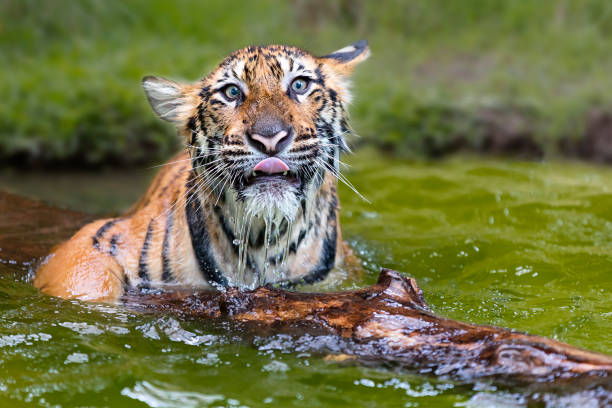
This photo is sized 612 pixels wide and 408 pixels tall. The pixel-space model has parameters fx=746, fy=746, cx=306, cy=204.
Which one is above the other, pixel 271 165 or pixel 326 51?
pixel 326 51

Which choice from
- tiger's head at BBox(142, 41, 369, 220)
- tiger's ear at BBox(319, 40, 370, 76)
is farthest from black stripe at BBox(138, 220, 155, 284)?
tiger's ear at BBox(319, 40, 370, 76)

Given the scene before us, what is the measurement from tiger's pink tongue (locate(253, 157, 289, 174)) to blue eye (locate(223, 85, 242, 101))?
1.66 feet

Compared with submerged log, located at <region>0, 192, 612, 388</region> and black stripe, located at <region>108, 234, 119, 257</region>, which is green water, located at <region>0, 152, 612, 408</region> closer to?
submerged log, located at <region>0, 192, 612, 388</region>

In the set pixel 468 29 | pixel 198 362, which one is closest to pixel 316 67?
pixel 198 362

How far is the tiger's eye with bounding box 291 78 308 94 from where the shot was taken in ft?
11.4

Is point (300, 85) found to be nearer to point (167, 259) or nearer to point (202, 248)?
point (202, 248)

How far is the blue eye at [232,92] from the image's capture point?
3471 millimetres

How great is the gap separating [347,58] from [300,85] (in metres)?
0.54

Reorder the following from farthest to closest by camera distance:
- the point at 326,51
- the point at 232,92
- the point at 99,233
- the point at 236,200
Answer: the point at 326,51 < the point at 99,233 < the point at 232,92 < the point at 236,200

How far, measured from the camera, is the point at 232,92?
137 inches

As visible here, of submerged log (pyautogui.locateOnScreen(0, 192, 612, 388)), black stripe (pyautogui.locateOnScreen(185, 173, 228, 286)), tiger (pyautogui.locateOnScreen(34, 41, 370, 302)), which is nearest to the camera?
submerged log (pyautogui.locateOnScreen(0, 192, 612, 388))

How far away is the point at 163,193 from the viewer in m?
4.16

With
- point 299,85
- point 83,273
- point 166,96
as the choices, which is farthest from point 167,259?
point 299,85

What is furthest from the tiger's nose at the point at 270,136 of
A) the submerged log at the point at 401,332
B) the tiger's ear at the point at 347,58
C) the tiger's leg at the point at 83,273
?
the tiger's leg at the point at 83,273
